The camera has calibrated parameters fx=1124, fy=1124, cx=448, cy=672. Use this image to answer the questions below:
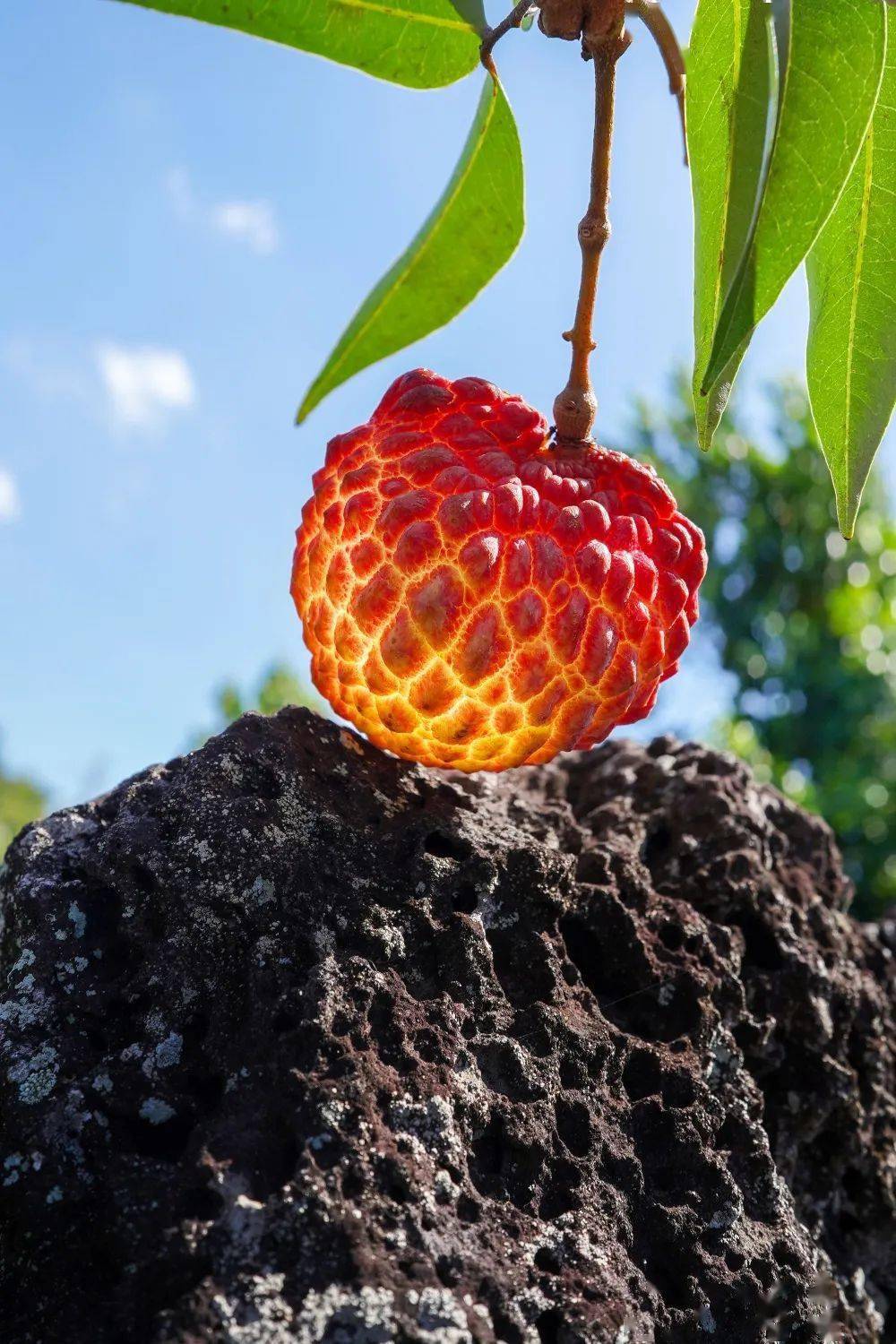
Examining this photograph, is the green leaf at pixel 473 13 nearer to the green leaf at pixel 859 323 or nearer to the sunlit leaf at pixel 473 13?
the sunlit leaf at pixel 473 13

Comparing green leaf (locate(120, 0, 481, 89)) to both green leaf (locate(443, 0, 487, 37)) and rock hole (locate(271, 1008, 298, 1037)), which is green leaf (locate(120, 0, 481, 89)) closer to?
green leaf (locate(443, 0, 487, 37))

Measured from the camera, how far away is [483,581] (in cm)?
68

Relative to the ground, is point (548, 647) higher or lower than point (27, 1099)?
higher

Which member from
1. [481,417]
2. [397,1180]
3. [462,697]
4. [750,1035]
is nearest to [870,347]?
[481,417]

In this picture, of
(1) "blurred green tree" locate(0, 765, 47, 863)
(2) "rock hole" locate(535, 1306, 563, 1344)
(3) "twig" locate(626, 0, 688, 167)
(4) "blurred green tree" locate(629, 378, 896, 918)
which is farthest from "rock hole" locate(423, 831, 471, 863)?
(1) "blurred green tree" locate(0, 765, 47, 863)

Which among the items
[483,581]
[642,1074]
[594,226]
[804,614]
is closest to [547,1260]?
[642,1074]

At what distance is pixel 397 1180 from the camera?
1.82ft

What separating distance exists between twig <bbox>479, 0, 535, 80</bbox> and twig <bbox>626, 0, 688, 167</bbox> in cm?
7

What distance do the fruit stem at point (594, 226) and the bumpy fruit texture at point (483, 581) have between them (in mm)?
31

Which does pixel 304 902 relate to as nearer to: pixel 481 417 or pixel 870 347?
pixel 481 417

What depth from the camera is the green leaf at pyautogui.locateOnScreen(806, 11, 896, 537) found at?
0.76 metres

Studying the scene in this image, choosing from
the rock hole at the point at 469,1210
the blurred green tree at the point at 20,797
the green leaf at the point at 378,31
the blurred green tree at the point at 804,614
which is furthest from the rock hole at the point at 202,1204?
the blurred green tree at the point at 20,797

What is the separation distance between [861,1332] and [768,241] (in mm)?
718

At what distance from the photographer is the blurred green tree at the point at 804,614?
531cm
